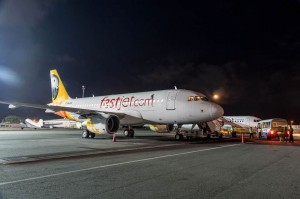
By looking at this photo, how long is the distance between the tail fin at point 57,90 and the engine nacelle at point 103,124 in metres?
14.0

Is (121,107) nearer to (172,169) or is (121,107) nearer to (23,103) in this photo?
(23,103)

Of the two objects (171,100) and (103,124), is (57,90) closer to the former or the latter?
(103,124)

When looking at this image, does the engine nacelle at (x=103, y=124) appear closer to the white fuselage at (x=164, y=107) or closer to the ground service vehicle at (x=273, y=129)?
the white fuselage at (x=164, y=107)

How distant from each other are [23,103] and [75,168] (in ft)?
52.7

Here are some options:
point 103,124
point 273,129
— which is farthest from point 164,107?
point 273,129

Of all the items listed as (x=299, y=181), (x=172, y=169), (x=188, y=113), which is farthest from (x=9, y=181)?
(x=188, y=113)

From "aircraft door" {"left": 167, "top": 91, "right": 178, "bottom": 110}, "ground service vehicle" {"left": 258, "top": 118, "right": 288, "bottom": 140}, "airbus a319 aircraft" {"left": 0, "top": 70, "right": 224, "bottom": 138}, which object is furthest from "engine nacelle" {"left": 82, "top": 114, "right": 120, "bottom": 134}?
"ground service vehicle" {"left": 258, "top": 118, "right": 288, "bottom": 140}

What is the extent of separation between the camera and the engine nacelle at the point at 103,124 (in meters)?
22.6

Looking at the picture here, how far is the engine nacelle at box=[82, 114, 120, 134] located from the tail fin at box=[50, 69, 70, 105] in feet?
46.0

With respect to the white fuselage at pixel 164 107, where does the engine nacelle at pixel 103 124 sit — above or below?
below

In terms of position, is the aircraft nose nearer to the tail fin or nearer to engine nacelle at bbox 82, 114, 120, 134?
engine nacelle at bbox 82, 114, 120, 134

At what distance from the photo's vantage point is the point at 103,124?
889 inches

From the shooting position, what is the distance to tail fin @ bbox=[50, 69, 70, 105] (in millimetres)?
36438

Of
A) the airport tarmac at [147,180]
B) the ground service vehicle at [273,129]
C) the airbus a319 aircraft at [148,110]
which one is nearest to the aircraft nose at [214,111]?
the airbus a319 aircraft at [148,110]
